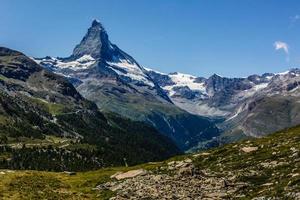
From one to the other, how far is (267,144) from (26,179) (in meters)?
46.6

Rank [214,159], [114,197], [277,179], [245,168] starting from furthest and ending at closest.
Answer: [214,159] → [245,168] → [114,197] → [277,179]

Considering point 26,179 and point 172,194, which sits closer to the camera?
point 172,194

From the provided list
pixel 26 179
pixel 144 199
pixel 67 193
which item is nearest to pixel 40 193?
pixel 67 193

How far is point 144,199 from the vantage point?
238 ft

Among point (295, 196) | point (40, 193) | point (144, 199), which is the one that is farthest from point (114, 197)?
point (295, 196)

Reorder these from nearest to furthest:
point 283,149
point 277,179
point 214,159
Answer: point 277,179 → point 283,149 → point 214,159

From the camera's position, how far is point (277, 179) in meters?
70.6

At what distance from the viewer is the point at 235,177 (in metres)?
77.3

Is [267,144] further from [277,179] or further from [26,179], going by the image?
[26,179]

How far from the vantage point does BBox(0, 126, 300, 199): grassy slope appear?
69062 millimetres

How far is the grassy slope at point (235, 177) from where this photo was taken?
69.1 m

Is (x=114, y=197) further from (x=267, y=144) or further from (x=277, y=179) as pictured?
(x=267, y=144)

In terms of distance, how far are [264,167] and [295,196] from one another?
21386mm

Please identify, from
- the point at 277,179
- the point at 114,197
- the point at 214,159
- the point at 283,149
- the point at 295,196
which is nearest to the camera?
the point at 295,196
